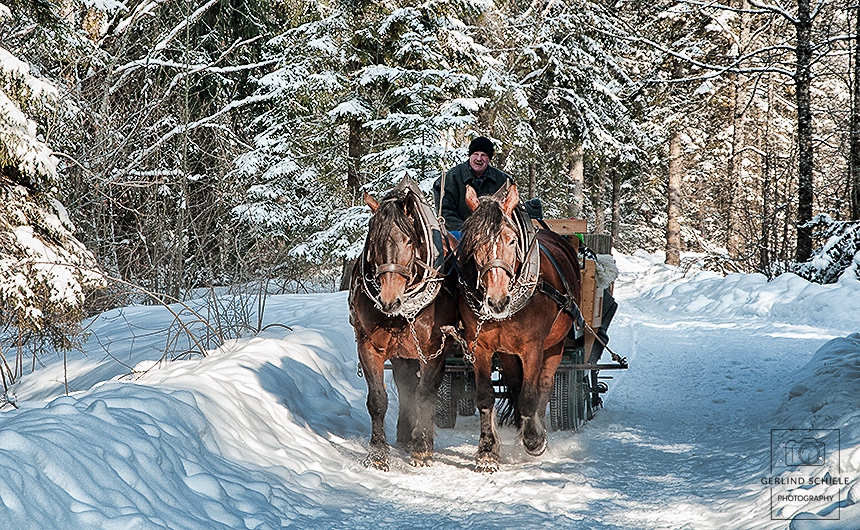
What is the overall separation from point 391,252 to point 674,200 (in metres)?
21.5

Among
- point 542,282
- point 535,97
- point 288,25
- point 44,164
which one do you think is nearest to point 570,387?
point 542,282

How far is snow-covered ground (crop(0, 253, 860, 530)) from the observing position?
3.36 meters

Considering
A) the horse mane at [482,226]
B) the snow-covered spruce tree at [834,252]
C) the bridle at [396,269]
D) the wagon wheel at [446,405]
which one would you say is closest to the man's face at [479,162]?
the horse mane at [482,226]

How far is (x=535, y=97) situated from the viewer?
70.0 ft

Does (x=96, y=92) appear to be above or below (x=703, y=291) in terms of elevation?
above

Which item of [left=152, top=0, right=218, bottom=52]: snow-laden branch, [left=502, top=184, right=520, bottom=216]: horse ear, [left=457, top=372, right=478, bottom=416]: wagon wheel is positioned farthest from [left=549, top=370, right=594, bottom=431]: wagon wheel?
[left=152, top=0, right=218, bottom=52]: snow-laden branch

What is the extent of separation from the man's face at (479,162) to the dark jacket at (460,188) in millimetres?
52

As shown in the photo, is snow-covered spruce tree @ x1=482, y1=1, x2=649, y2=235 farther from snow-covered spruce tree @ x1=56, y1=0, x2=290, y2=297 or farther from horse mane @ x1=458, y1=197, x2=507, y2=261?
horse mane @ x1=458, y1=197, x2=507, y2=261

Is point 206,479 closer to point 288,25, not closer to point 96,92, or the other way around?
point 96,92

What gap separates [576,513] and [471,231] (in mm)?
1856

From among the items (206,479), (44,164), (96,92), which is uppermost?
(96,92)

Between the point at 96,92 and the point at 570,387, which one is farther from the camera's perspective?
the point at 96,92

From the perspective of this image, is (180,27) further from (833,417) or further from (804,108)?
(833,417)

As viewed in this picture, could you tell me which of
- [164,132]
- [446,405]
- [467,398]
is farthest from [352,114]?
[446,405]
